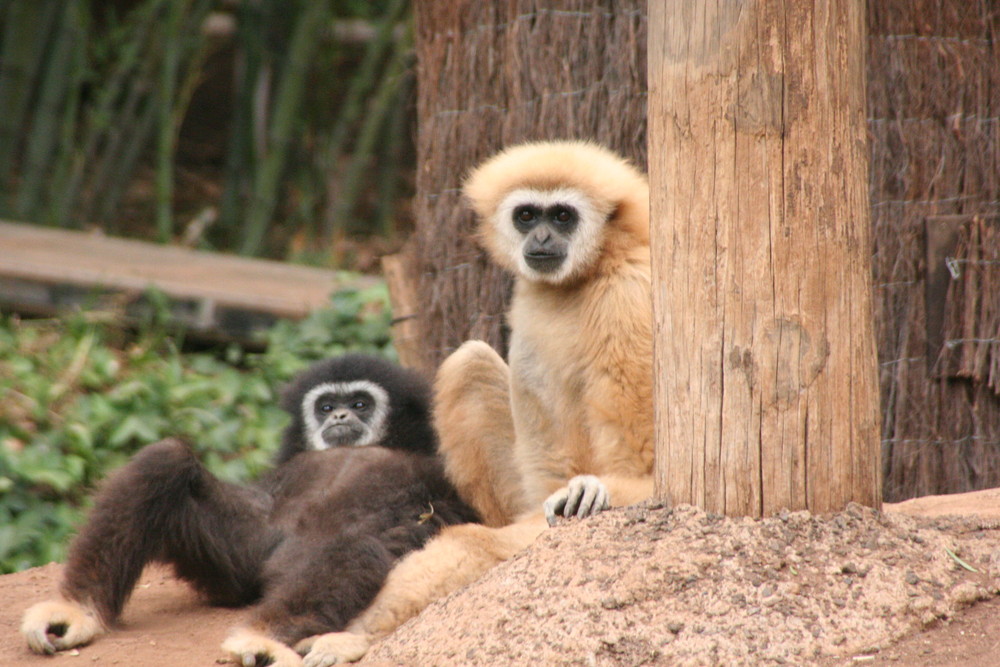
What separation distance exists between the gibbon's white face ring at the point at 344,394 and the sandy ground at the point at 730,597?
1732mm

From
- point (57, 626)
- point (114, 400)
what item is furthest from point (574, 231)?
point (114, 400)

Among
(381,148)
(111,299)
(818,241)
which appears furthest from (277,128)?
(818,241)

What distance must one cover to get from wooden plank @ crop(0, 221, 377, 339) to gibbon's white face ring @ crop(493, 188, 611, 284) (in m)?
4.41

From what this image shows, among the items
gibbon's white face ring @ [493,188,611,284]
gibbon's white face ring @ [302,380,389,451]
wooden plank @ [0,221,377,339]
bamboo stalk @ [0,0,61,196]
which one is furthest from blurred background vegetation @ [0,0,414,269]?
gibbon's white face ring @ [493,188,611,284]

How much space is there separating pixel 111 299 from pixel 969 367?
6245 mm

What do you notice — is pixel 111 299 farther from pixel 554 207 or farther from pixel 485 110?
pixel 554 207

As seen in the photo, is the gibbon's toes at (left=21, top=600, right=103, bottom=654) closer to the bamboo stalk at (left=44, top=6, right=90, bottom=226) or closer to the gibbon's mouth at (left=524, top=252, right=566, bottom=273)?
the gibbon's mouth at (left=524, top=252, right=566, bottom=273)

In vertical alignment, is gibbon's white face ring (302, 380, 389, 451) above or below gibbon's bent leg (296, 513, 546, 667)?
above

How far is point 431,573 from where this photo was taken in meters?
4.52

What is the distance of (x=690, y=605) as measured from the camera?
3658 mm

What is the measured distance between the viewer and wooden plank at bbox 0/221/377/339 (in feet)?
29.8

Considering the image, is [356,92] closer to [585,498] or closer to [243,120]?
[243,120]

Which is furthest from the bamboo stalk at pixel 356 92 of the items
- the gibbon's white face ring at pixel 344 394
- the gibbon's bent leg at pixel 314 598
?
the gibbon's bent leg at pixel 314 598

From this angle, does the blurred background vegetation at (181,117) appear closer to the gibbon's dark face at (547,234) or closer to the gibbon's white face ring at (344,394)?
the gibbon's white face ring at (344,394)
